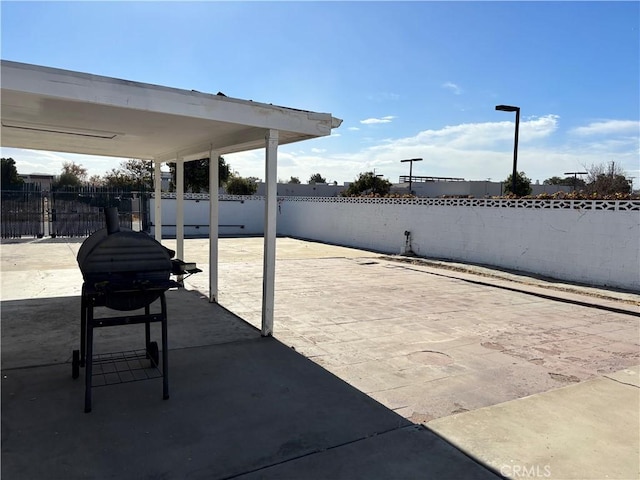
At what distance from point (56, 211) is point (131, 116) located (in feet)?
46.8

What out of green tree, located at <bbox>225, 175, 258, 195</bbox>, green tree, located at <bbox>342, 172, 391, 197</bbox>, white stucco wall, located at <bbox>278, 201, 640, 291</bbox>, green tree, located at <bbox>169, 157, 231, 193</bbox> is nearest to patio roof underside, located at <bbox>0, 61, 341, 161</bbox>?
white stucco wall, located at <bbox>278, 201, 640, 291</bbox>

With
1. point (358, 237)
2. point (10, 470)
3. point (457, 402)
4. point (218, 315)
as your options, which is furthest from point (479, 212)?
point (10, 470)

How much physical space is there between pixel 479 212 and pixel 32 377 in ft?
36.2

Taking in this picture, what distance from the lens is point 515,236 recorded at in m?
11.3

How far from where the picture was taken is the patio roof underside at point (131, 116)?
148 inches

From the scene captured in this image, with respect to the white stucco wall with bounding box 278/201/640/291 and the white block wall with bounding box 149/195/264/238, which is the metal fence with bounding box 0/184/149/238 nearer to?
the white block wall with bounding box 149/195/264/238

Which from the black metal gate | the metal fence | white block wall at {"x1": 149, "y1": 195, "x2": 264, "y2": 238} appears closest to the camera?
the black metal gate

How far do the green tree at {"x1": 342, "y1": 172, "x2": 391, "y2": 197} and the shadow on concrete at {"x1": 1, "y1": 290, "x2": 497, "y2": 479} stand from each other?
92.6 ft

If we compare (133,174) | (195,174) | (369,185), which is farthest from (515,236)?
(133,174)

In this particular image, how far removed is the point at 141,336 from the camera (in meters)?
5.32

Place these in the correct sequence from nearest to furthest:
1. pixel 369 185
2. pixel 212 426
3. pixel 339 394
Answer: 1. pixel 212 426
2. pixel 339 394
3. pixel 369 185

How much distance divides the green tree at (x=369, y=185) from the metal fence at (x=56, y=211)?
59.3 feet

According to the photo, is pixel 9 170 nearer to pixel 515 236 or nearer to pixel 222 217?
pixel 222 217

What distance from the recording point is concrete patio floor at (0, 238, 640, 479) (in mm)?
2867
